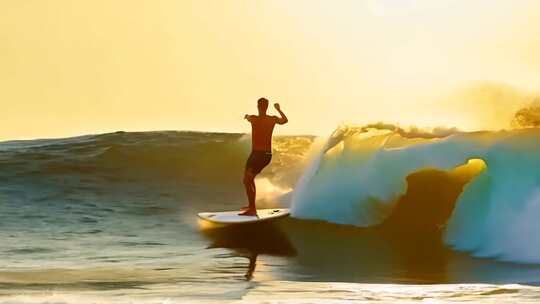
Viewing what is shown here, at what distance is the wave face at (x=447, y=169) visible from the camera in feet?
33.7

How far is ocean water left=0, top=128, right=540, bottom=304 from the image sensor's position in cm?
783

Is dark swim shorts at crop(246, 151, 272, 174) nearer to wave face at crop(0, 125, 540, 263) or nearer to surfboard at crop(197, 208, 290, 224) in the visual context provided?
surfboard at crop(197, 208, 290, 224)

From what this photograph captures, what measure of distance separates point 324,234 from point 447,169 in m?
1.83

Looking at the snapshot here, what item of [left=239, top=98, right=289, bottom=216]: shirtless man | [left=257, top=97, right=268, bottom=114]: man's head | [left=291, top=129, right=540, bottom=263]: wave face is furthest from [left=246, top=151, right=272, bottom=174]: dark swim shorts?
[left=291, top=129, right=540, bottom=263]: wave face

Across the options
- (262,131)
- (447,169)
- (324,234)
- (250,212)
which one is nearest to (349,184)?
(324,234)

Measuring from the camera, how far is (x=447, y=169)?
472 inches

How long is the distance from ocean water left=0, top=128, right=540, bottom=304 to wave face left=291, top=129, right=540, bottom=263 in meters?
0.02

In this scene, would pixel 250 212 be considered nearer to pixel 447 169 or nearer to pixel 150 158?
pixel 447 169

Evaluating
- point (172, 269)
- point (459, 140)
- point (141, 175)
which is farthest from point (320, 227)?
point (141, 175)

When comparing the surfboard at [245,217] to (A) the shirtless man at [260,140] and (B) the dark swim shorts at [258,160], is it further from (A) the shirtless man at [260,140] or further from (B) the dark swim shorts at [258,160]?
(B) the dark swim shorts at [258,160]

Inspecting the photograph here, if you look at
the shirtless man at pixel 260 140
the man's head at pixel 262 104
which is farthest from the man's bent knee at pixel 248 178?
the man's head at pixel 262 104

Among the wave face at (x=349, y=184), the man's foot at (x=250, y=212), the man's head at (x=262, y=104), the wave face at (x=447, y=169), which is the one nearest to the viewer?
the wave face at (x=447, y=169)

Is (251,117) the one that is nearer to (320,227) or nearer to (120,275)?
(320,227)

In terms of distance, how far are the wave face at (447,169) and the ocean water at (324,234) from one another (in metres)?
0.02
